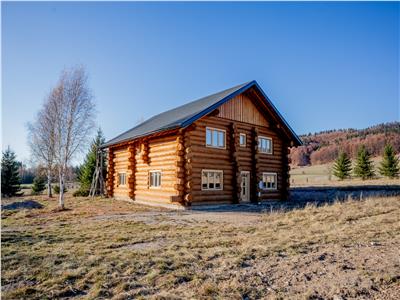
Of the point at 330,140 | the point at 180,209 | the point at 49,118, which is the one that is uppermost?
the point at 330,140

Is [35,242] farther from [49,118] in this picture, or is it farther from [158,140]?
[49,118]

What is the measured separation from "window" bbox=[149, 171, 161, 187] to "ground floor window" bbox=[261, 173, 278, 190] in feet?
27.8

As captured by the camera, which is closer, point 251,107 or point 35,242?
point 35,242

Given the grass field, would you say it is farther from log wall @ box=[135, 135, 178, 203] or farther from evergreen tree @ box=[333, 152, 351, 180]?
log wall @ box=[135, 135, 178, 203]

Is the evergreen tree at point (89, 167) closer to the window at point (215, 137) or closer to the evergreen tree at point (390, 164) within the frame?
the window at point (215, 137)

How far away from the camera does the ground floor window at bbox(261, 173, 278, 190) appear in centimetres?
2309

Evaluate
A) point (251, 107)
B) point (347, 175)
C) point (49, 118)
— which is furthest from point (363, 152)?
point (49, 118)

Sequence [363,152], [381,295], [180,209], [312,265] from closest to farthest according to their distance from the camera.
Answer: [381,295] → [312,265] → [180,209] → [363,152]

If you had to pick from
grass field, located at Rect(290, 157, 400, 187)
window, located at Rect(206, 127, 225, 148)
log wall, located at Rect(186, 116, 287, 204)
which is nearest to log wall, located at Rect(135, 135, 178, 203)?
log wall, located at Rect(186, 116, 287, 204)

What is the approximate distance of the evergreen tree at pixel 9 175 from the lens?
32812 millimetres

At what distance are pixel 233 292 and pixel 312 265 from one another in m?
2.33

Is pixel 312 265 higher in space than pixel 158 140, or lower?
lower

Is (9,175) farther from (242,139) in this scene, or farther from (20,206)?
(242,139)

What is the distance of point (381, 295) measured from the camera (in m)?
4.65
